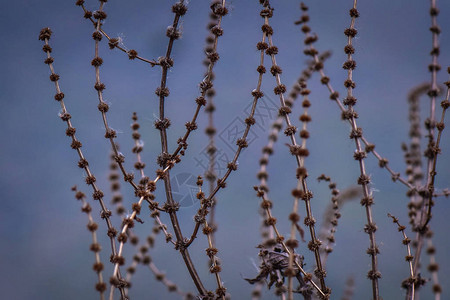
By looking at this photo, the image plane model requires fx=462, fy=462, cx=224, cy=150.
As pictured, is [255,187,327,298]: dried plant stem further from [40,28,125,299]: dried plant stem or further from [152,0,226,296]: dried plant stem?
[40,28,125,299]: dried plant stem

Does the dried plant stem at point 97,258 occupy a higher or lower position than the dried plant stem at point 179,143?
lower

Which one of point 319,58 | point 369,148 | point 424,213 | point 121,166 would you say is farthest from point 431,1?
point 121,166

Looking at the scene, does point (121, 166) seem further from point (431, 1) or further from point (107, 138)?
point (431, 1)

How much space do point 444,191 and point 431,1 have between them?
0.63m

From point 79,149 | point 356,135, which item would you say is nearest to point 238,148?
point 356,135

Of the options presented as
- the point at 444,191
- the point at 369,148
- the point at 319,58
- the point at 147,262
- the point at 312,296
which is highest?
the point at 319,58

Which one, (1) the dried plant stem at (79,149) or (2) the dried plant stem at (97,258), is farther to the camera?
(1) the dried plant stem at (79,149)

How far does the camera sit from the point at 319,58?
5.34 ft

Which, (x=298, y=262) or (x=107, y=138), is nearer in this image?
(x=298, y=262)

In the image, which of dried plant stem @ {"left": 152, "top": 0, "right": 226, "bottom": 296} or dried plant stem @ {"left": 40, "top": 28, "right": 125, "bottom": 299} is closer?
dried plant stem @ {"left": 40, "top": 28, "right": 125, "bottom": 299}

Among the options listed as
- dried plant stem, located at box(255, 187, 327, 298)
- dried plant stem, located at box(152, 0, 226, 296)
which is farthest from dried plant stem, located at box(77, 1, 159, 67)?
dried plant stem, located at box(255, 187, 327, 298)

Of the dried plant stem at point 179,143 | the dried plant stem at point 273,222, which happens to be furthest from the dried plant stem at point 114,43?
the dried plant stem at point 273,222

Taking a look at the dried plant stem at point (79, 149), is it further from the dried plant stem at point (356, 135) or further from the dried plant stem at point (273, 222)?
the dried plant stem at point (356, 135)

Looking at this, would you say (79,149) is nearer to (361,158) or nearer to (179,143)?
(179,143)
